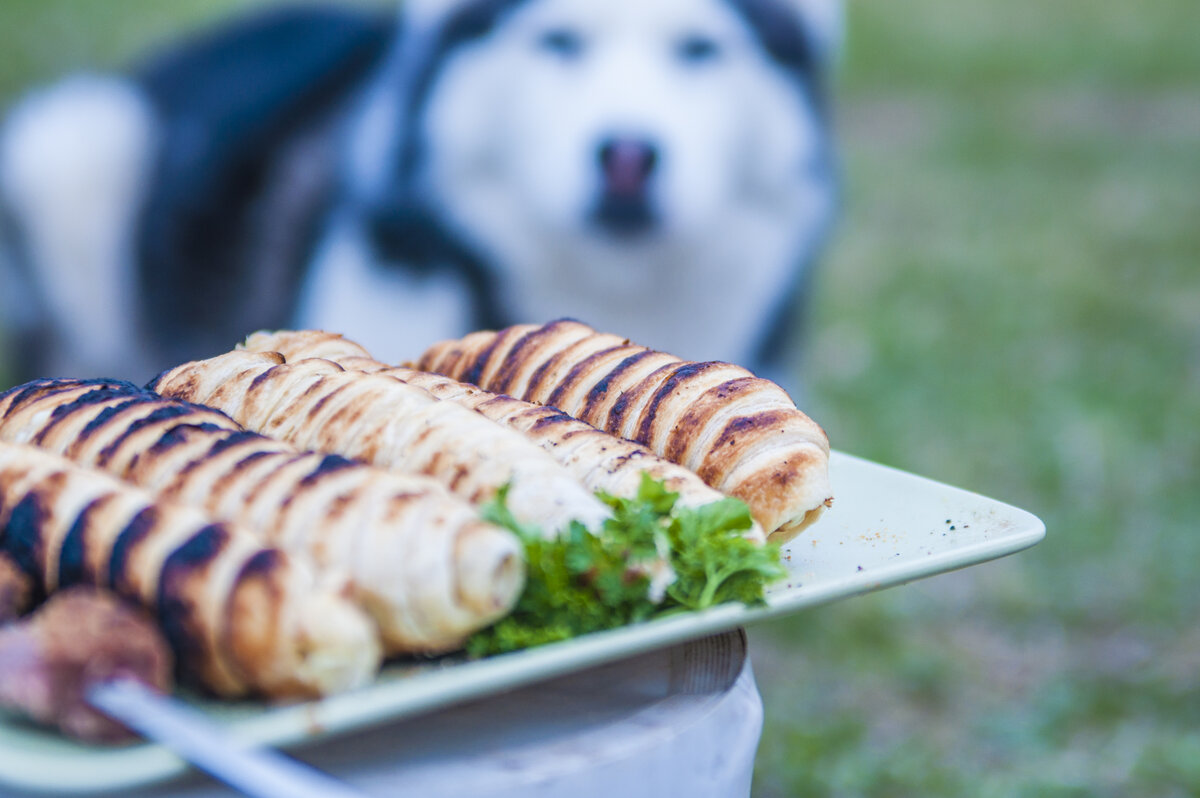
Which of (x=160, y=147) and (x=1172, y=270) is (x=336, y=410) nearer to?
(x=160, y=147)

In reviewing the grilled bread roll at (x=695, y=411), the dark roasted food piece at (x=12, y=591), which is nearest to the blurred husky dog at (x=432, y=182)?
the grilled bread roll at (x=695, y=411)

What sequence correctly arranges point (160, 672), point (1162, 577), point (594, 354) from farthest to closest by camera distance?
1. point (1162, 577)
2. point (594, 354)
3. point (160, 672)

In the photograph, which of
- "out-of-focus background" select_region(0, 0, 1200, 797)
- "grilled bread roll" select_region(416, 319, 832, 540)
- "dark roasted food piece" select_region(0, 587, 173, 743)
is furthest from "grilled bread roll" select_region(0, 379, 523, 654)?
"out-of-focus background" select_region(0, 0, 1200, 797)

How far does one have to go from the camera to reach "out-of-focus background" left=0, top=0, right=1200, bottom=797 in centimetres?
318

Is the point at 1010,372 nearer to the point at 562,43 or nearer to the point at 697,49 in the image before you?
the point at 697,49

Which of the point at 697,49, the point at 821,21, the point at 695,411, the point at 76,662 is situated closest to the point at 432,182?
the point at 697,49

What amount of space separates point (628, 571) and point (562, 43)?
8.64 feet

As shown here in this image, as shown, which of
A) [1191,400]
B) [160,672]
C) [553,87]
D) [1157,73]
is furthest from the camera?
[1157,73]

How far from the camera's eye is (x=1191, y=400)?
16.9 feet

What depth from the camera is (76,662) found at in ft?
3.05

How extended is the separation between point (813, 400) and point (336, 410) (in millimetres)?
4285

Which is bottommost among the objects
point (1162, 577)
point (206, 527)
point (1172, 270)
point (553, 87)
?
point (1162, 577)

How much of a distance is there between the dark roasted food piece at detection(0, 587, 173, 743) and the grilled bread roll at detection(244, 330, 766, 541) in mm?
477

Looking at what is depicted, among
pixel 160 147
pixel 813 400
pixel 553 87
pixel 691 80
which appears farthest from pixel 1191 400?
pixel 160 147
